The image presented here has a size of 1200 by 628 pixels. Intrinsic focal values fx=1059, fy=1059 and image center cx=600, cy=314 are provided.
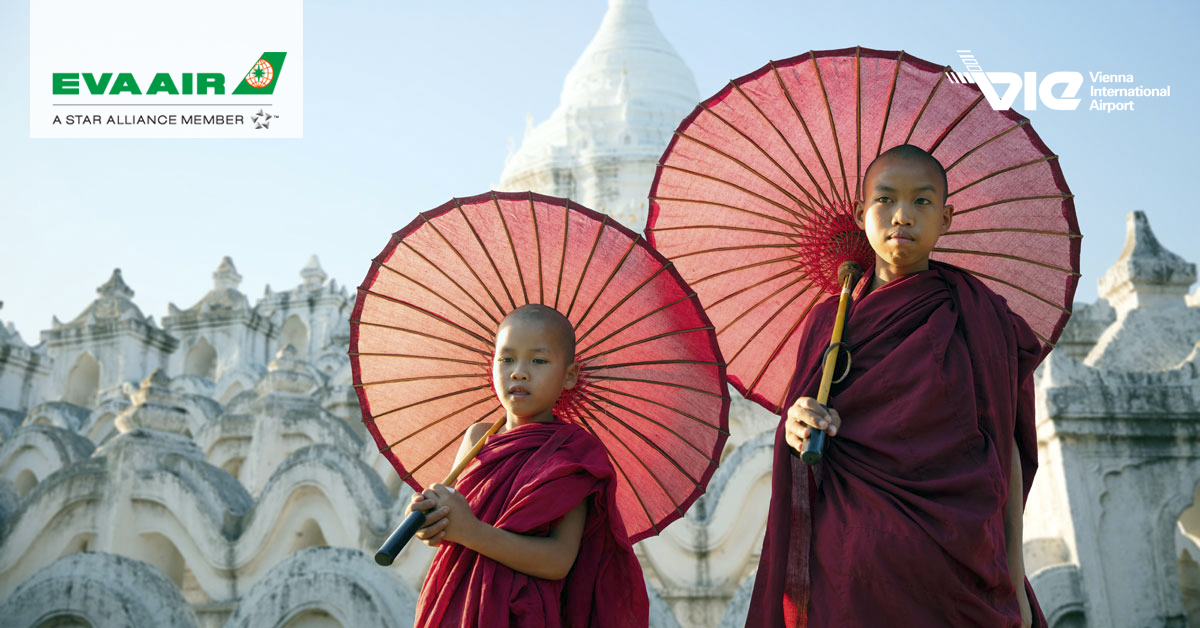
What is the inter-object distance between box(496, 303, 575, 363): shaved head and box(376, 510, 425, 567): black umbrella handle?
0.66m

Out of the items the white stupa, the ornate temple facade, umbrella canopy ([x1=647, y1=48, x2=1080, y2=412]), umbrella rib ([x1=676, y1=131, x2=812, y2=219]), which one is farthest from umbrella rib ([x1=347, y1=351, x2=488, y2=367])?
the white stupa

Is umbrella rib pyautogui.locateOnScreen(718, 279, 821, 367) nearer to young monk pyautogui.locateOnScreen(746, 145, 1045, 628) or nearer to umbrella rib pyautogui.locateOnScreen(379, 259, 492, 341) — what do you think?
young monk pyautogui.locateOnScreen(746, 145, 1045, 628)

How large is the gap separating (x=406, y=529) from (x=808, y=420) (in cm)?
105

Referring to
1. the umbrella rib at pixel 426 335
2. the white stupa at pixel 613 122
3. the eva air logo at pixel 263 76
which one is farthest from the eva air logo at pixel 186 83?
the white stupa at pixel 613 122

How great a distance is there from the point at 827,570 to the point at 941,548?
0.28 meters

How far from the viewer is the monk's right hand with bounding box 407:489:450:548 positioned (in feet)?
8.95

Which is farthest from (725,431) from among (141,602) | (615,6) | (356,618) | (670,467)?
(615,6)

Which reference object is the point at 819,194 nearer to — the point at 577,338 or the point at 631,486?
the point at 577,338

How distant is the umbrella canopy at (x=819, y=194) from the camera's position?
3297 mm

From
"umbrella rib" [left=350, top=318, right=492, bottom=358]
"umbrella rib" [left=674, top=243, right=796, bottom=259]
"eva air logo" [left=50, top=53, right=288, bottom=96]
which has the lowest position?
"umbrella rib" [left=350, top=318, right=492, bottom=358]

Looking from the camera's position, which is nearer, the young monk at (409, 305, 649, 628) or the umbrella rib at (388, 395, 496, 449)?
the young monk at (409, 305, 649, 628)

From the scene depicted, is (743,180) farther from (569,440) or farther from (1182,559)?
(1182,559)

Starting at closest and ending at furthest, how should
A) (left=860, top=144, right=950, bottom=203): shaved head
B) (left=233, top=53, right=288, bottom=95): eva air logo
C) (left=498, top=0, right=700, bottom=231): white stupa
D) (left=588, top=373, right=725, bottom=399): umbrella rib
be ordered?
(left=860, top=144, right=950, bottom=203): shaved head, (left=588, top=373, right=725, bottom=399): umbrella rib, (left=233, top=53, right=288, bottom=95): eva air logo, (left=498, top=0, right=700, bottom=231): white stupa

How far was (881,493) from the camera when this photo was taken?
2.67 metres
